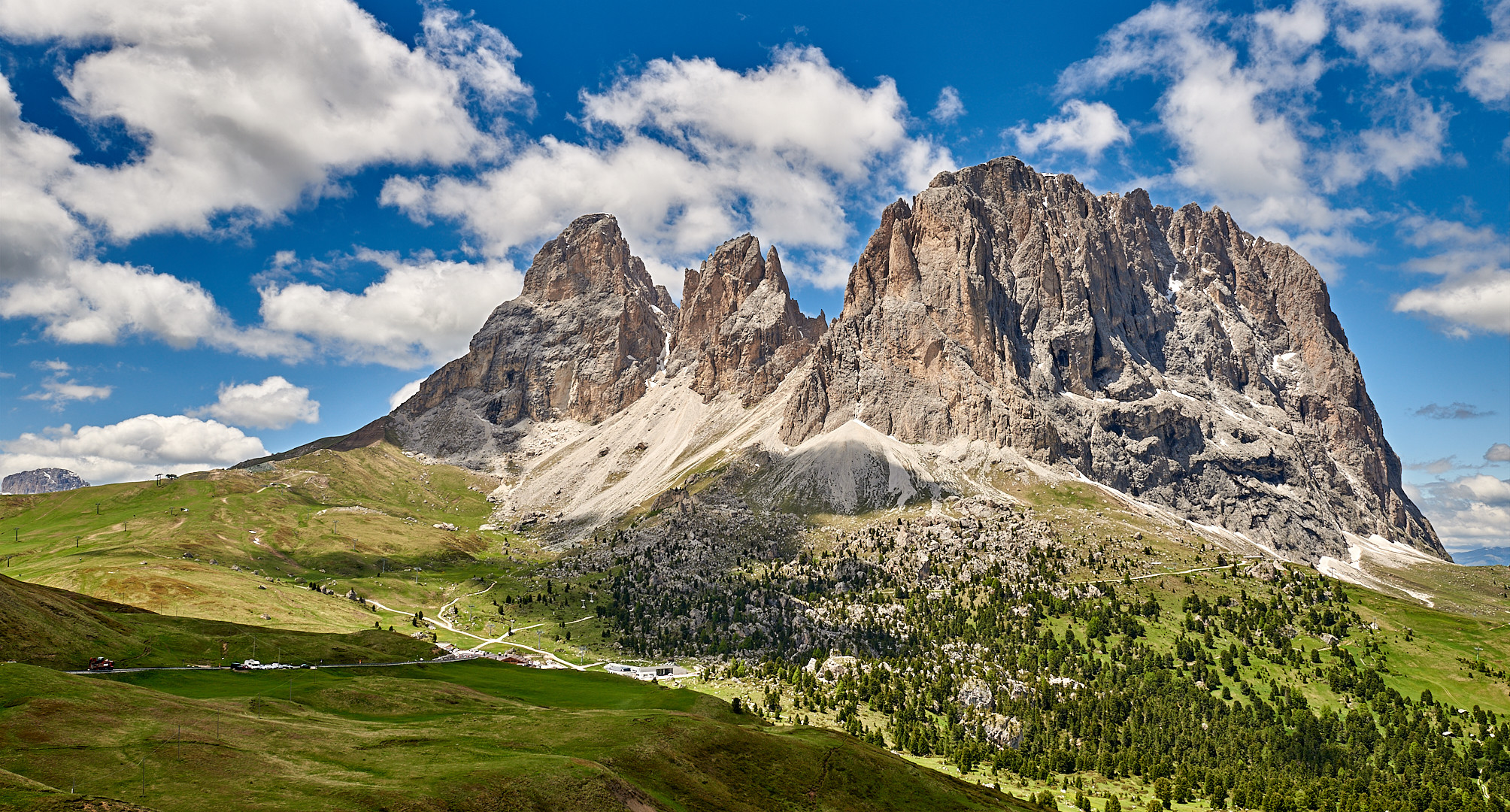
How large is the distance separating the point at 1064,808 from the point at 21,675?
154033 millimetres

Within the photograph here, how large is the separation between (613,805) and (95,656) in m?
93.7

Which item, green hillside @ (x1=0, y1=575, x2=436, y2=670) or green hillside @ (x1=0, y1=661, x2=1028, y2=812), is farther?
green hillside @ (x1=0, y1=575, x2=436, y2=670)

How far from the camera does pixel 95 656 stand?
114250mm

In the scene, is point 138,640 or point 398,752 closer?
point 398,752

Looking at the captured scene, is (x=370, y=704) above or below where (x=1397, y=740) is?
above

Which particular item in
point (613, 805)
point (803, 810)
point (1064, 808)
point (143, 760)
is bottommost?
point (1064, 808)

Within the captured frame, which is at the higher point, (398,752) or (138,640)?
(138,640)

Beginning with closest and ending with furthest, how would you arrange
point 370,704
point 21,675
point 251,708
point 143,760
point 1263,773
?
A: point 143,760, point 21,675, point 251,708, point 370,704, point 1263,773

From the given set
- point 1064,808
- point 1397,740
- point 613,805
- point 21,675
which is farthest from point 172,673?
point 1397,740

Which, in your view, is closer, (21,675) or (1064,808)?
(21,675)

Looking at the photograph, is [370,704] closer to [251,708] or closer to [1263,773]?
[251,708]

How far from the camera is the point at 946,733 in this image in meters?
184

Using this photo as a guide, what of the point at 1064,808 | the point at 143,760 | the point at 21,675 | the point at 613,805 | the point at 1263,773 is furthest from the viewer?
the point at 1263,773

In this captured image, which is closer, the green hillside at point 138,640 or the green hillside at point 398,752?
the green hillside at point 398,752
